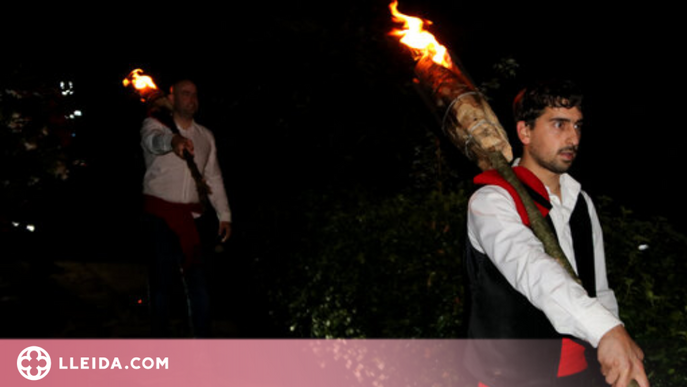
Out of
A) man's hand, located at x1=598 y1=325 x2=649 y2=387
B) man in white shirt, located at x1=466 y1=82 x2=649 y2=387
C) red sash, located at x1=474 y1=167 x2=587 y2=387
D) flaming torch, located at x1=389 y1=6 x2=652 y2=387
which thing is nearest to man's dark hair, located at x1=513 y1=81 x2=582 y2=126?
man in white shirt, located at x1=466 y1=82 x2=649 y2=387

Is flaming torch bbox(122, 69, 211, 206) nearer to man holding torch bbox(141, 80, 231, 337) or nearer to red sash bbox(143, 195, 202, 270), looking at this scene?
man holding torch bbox(141, 80, 231, 337)

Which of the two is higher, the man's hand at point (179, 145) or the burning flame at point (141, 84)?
the burning flame at point (141, 84)

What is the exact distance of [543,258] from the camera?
6.52 feet

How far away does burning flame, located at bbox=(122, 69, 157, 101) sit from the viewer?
5289 mm

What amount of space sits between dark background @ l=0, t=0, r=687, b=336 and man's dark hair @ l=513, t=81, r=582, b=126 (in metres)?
2.37

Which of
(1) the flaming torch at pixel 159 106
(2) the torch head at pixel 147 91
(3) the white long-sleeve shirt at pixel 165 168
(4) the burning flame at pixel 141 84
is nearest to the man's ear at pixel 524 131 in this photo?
(1) the flaming torch at pixel 159 106

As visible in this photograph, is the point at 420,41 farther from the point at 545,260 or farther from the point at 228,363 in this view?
the point at 228,363

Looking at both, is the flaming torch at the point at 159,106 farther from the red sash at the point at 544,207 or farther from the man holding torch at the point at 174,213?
the red sash at the point at 544,207

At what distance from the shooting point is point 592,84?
5.92m

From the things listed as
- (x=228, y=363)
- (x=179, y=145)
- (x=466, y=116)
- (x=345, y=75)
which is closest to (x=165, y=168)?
(x=179, y=145)

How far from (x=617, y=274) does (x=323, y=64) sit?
366 centimetres

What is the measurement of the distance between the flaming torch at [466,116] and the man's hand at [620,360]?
31cm

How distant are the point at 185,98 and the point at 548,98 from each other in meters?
3.35

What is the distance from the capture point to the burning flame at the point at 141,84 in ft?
17.4
